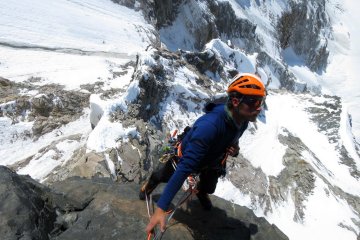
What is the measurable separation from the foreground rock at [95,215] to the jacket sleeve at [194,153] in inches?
52.8

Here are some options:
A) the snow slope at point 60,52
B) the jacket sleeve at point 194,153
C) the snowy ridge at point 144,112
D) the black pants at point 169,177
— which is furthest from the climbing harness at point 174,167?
the snow slope at point 60,52

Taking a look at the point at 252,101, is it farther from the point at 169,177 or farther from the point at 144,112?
the point at 144,112

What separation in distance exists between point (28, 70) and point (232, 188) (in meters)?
13.4

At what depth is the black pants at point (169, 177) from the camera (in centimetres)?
659

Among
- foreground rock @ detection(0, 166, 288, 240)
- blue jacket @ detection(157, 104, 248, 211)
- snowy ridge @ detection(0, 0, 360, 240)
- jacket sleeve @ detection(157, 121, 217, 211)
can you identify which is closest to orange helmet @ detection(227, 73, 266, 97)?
blue jacket @ detection(157, 104, 248, 211)

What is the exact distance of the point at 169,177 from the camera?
6.72m

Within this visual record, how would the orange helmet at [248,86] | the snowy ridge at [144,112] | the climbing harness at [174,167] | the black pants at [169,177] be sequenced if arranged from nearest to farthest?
the orange helmet at [248,86] < the climbing harness at [174,167] < the black pants at [169,177] < the snowy ridge at [144,112]

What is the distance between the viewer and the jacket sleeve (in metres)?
4.92

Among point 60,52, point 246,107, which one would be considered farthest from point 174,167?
point 60,52

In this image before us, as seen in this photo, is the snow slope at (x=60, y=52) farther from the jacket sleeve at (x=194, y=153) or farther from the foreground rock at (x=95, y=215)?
the jacket sleeve at (x=194, y=153)

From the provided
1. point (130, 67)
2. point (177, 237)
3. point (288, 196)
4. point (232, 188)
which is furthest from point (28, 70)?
point (177, 237)

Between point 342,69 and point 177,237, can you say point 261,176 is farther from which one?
point 342,69

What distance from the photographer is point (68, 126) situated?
16844 millimetres

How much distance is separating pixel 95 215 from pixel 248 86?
3.34 m
